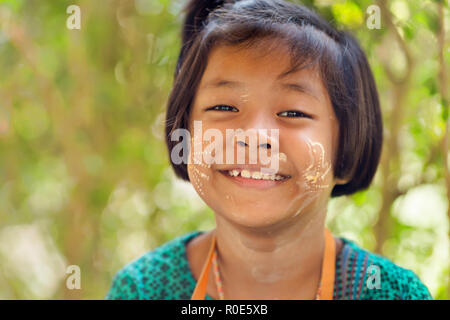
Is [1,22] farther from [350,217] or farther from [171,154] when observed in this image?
[350,217]

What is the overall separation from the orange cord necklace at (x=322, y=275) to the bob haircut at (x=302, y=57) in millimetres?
123

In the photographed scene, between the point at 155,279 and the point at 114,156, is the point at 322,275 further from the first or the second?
the point at 114,156

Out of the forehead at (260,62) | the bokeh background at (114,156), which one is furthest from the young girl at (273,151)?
the bokeh background at (114,156)

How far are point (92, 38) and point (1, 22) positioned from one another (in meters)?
0.27

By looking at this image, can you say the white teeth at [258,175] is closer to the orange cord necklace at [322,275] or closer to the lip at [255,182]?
the lip at [255,182]

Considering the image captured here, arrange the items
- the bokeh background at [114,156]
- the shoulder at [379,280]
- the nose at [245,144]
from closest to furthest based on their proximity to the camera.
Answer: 1. the nose at [245,144]
2. the shoulder at [379,280]
3. the bokeh background at [114,156]

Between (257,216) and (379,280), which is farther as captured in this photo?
(379,280)

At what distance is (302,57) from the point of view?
0.76m

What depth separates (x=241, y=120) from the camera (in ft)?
2.48

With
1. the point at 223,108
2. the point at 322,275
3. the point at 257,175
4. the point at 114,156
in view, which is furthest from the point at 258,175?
the point at 114,156

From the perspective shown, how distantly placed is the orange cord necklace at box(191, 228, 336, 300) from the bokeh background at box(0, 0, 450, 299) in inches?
9.4

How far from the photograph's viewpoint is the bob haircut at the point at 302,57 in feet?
2.53

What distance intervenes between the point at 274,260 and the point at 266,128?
234 mm
